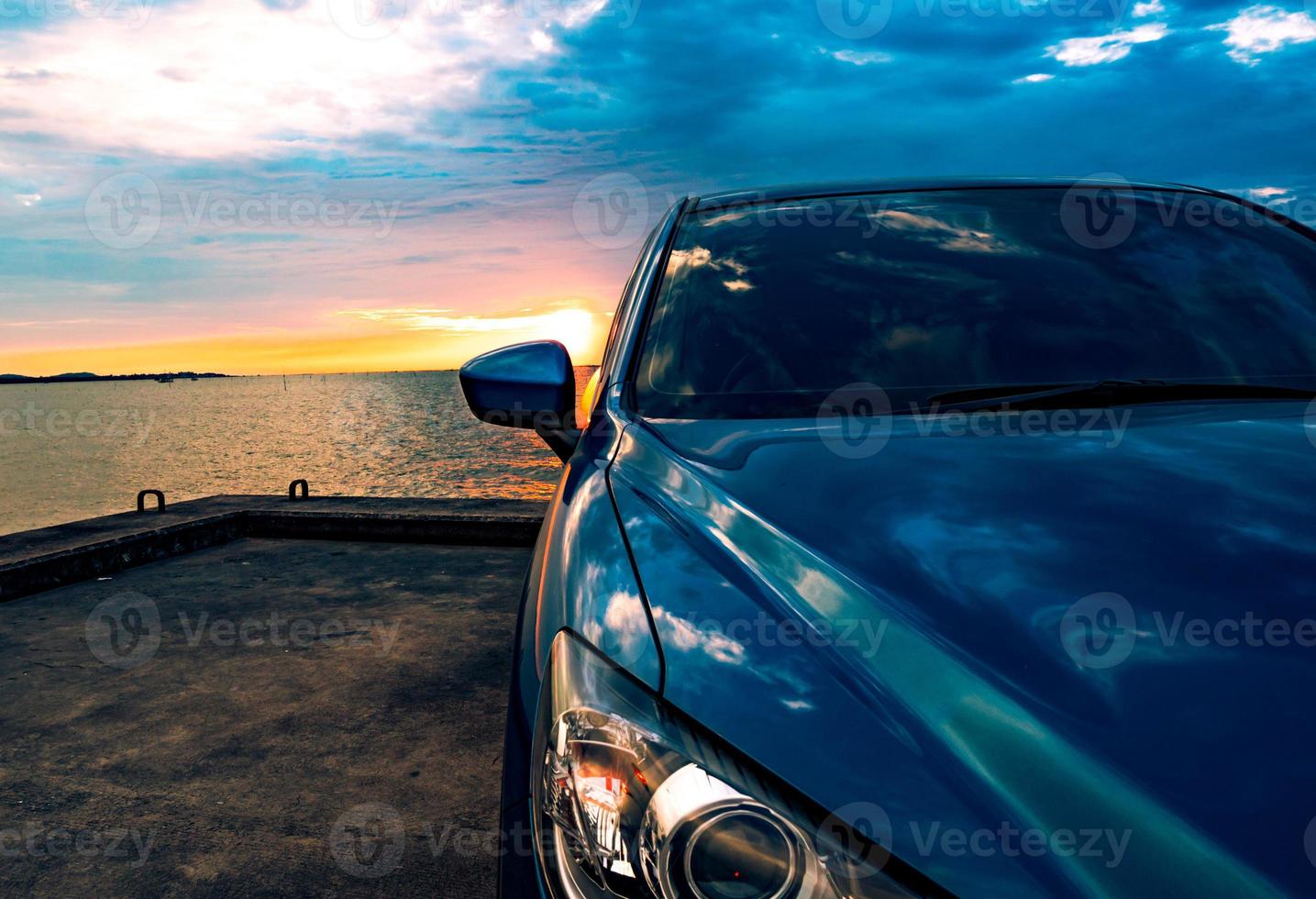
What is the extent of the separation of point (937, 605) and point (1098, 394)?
0.84 metres

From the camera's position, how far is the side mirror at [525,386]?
7.02 ft

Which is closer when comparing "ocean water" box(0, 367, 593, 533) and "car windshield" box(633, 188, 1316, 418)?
"car windshield" box(633, 188, 1316, 418)

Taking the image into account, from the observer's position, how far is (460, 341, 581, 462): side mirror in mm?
2139

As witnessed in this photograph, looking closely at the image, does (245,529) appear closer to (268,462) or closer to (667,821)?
(667,821)

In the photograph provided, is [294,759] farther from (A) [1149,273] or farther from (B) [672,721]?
(A) [1149,273]

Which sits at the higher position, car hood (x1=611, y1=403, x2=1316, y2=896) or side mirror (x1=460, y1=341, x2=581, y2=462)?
side mirror (x1=460, y1=341, x2=581, y2=462)

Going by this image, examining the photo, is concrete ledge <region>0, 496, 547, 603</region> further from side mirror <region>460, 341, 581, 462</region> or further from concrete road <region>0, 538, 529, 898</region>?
side mirror <region>460, 341, 581, 462</region>

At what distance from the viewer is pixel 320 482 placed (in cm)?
4350

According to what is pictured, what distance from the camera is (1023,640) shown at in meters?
0.89

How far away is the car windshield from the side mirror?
11.9 inches

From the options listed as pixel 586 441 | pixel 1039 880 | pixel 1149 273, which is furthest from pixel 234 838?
pixel 1149 273

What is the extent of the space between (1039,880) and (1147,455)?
0.80m

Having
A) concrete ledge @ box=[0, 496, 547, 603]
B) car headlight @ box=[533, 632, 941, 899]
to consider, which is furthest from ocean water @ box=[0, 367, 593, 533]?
car headlight @ box=[533, 632, 941, 899]

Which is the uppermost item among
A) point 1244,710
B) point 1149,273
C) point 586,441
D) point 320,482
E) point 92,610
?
point 1149,273
